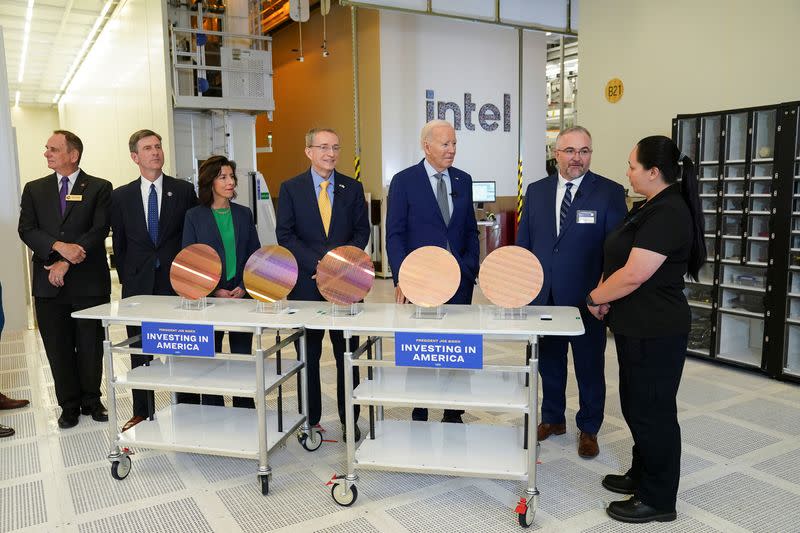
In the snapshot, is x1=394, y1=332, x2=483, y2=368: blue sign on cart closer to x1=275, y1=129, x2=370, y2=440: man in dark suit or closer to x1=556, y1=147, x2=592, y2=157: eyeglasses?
x1=275, y1=129, x2=370, y2=440: man in dark suit

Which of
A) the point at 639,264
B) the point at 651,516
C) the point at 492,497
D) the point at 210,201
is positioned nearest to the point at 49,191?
the point at 210,201

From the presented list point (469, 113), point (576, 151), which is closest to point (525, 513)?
point (576, 151)

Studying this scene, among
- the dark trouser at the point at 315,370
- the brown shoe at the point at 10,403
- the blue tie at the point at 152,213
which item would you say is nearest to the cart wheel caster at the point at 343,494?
the dark trouser at the point at 315,370

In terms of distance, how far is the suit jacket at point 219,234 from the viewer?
11.4 ft

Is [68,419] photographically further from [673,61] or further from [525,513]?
[673,61]

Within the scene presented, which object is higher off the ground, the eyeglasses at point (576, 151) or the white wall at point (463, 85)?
the white wall at point (463, 85)

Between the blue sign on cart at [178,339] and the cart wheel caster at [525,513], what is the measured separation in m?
1.50

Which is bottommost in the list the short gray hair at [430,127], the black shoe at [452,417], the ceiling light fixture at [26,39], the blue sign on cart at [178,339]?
the black shoe at [452,417]

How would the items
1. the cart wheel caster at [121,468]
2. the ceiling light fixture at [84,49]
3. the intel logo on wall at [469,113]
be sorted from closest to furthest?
the cart wheel caster at [121,468], the intel logo on wall at [469,113], the ceiling light fixture at [84,49]

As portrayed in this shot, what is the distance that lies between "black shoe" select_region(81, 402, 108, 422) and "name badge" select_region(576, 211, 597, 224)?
10.0 feet

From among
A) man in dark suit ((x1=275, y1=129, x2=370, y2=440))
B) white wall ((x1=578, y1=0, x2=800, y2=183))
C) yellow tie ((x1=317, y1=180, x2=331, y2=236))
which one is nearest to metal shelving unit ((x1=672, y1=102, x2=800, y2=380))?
white wall ((x1=578, y1=0, x2=800, y2=183))

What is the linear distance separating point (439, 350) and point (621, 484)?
1.13m

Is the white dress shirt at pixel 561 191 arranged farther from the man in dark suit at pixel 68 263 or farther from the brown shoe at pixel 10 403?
the brown shoe at pixel 10 403

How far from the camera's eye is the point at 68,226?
3807mm
